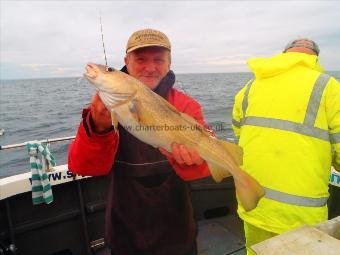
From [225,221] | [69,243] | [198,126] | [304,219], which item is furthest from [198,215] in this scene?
[198,126]

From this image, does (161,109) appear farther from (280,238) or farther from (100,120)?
(280,238)

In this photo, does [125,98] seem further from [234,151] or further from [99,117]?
[234,151]

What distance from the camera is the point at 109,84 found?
258 cm

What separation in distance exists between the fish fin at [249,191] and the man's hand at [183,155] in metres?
0.44

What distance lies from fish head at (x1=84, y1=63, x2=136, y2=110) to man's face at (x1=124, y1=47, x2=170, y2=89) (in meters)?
0.44

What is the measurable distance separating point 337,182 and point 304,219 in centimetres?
212

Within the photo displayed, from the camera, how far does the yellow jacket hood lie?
3045mm

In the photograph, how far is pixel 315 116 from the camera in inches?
111

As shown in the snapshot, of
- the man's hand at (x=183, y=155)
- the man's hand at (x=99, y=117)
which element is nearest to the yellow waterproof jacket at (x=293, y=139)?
the man's hand at (x=183, y=155)

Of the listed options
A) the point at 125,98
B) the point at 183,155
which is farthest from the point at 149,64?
the point at 183,155

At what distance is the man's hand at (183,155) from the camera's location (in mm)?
2638

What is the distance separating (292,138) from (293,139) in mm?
13

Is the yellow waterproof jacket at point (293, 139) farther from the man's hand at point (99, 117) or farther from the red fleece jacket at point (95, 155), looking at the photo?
the man's hand at point (99, 117)

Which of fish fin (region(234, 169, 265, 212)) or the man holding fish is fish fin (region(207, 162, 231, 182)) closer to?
the man holding fish
